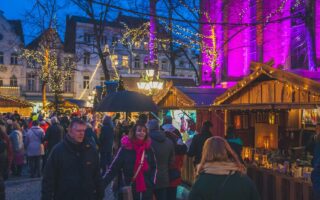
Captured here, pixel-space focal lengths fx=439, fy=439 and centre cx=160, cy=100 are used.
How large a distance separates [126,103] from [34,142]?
3856 mm

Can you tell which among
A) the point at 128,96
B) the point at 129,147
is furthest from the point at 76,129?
the point at 128,96

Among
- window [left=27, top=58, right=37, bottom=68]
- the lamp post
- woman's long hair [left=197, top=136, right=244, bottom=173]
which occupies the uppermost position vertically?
window [left=27, top=58, right=37, bottom=68]

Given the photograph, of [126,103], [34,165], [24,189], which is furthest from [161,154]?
[34,165]

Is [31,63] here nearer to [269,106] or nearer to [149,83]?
[149,83]

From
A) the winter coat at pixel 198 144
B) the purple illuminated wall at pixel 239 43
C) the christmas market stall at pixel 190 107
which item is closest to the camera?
the winter coat at pixel 198 144

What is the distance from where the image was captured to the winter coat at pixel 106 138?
12758 mm

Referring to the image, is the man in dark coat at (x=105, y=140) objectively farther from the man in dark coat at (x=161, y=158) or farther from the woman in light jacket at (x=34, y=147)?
the man in dark coat at (x=161, y=158)

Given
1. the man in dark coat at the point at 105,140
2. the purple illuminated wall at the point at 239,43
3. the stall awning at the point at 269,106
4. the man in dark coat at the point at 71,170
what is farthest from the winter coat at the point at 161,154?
the purple illuminated wall at the point at 239,43

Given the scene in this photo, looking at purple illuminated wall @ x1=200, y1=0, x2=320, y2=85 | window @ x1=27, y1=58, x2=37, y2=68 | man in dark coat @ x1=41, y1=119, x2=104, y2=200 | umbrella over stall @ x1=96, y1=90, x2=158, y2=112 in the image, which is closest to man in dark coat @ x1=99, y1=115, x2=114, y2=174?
umbrella over stall @ x1=96, y1=90, x2=158, y2=112

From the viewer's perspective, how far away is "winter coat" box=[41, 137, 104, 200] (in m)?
4.73

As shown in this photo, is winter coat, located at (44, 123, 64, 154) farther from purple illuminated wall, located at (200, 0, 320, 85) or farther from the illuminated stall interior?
purple illuminated wall, located at (200, 0, 320, 85)

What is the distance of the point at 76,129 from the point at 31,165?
866 centimetres

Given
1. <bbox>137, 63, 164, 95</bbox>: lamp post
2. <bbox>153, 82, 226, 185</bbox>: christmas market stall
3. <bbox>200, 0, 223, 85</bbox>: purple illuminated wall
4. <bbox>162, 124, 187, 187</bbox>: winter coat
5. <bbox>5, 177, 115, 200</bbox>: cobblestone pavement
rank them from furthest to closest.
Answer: <bbox>200, 0, 223, 85</bbox>: purple illuminated wall, <bbox>137, 63, 164, 95</bbox>: lamp post, <bbox>153, 82, 226, 185</bbox>: christmas market stall, <bbox>5, 177, 115, 200</bbox>: cobblestone pavement, <bbox>162, 124, 187, 187</bbox>: winter coat

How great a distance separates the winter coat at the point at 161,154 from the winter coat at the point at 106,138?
6416 mm
